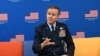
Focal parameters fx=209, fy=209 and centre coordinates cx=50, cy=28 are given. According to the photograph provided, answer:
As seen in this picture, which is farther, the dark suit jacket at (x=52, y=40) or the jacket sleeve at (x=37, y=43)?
the dark suit jacket at (x=52, y=40)

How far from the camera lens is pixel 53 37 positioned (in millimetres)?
2680

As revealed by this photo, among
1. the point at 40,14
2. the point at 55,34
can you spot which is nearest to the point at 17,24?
the point at 40,14

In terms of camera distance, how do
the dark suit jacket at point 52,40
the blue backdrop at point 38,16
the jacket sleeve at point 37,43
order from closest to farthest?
the jacket sleeve at point 37,43, the dark suit jacket at point 52,40, the blue backdrop at point 38,16

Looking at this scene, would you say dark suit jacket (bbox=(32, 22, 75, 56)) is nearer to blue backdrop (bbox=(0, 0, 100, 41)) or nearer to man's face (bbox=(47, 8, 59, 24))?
man's face (bbox=(47, 8, 59, 24))

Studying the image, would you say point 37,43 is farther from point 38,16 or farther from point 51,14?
point 38,16

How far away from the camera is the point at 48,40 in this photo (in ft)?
8.16

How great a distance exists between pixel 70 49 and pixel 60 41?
16 cm

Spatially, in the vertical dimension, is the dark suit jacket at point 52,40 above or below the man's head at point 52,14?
below

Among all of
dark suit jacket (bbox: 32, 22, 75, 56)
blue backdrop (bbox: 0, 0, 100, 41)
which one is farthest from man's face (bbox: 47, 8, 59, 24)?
blue backdrop (bbox: 0, 0, 100, 41)

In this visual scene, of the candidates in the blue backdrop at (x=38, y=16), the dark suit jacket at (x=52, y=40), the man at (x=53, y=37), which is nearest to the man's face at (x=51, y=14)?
the man at (x=53, y=37)

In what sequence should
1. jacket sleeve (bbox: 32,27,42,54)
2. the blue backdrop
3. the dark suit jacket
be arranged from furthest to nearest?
the blue backdrop, the dark suit jacket, jacket sleeve (bbox: 32,27,42,54)

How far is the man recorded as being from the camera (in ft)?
8.61

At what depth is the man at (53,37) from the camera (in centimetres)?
262

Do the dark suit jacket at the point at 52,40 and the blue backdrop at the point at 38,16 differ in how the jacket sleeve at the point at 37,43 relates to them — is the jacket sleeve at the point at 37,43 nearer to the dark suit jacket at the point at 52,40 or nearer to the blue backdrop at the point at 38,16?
the dark suit jacket at the point at 52,40
